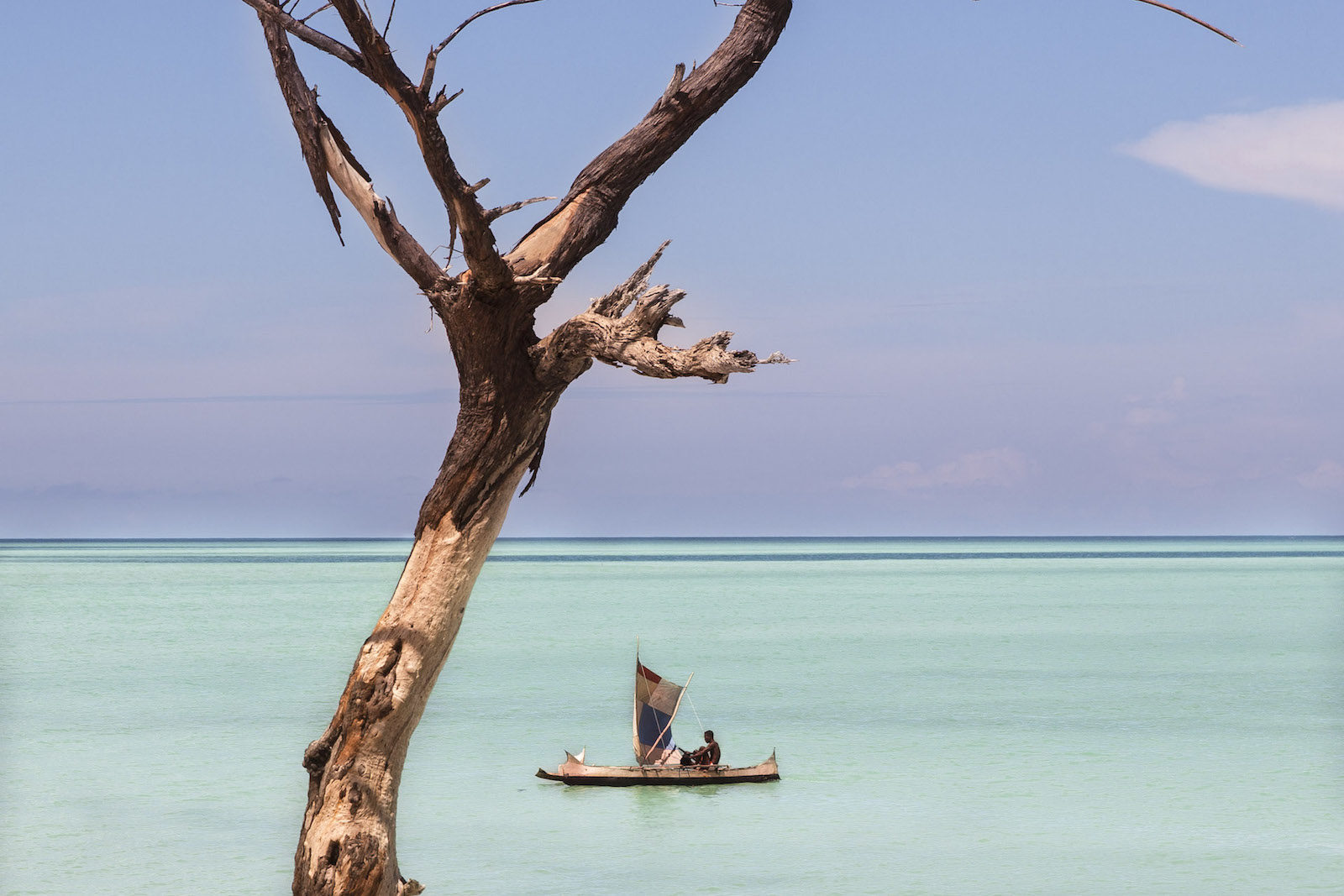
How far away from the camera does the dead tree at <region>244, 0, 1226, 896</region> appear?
5.79 meters

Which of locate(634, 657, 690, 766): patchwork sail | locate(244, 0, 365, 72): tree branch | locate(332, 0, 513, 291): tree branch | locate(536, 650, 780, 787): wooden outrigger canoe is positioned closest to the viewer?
locate(332, 0, 513, 291): tree branch

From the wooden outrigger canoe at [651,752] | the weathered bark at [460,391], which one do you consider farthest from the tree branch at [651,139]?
the wooden outrigger canoe at [651,752]

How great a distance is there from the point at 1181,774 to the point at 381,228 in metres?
15.0

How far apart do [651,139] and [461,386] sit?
1.31 meters

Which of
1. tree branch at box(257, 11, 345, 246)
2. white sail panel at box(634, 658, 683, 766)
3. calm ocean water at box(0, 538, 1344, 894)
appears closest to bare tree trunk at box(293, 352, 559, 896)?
tree branch at box(257, 11, 345, 246)

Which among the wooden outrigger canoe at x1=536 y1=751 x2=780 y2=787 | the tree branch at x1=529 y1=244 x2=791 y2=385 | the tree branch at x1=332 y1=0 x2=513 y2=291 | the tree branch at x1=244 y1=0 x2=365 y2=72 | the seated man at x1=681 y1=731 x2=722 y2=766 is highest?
the tree branch at x1=244 y1=0 x2=365 y2=72

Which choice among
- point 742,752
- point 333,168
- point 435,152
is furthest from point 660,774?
point 435,152

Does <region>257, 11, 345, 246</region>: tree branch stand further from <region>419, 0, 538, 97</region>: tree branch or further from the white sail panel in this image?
the white sail panel

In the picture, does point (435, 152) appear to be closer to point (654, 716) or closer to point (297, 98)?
point (297, 98)

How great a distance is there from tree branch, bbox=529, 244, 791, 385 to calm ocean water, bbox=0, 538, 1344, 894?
7220 millimetres

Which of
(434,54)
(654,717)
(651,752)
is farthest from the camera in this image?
(654,717)

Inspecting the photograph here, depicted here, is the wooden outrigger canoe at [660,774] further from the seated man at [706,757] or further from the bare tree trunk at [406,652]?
the bare tree trunk at [406,652]

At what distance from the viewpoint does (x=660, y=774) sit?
15180 mm

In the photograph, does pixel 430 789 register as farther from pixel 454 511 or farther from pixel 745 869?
pixel 454 511
